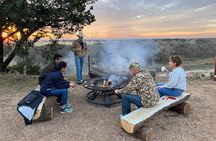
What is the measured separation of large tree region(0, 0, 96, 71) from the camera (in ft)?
28.4

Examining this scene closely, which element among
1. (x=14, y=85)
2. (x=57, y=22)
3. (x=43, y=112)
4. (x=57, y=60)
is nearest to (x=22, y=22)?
(x=57, y=22)

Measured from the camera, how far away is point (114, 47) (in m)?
12.6

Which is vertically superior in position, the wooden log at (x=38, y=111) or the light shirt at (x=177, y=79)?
the light shirt at (x=177, y=79)

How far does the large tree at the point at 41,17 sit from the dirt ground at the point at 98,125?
330cm

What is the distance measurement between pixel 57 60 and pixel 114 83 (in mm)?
1665

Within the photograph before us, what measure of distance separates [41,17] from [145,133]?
661cm

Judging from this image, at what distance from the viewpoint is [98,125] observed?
539cm

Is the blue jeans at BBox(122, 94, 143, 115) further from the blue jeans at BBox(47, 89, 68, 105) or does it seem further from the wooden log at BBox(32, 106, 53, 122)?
the wooden log at BBox(32, 106, 53, 122)

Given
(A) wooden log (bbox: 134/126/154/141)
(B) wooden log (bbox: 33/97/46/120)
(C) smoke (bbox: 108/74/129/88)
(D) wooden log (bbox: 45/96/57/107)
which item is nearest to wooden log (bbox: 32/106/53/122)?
(B) wooden log (bbox: 33/97/46/120)

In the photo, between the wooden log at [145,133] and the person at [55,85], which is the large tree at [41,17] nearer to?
the person at [55,85]

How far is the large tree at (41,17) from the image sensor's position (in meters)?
8.66

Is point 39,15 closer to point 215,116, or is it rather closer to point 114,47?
point 114,47

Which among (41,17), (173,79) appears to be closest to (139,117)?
(173,79)

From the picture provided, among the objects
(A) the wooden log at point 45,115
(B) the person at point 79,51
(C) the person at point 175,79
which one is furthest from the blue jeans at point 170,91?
(B) the person at point 79,51
